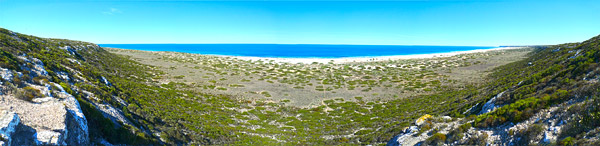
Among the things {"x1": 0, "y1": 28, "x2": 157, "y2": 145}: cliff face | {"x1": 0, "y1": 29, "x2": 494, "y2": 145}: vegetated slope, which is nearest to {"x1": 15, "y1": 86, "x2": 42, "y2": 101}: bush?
{"x1": 0, "y1": 28, "x2": 157, "y2": 145}: cliff face

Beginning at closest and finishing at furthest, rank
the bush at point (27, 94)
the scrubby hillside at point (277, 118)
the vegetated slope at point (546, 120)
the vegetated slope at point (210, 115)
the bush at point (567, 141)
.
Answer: the bush at point (567, 141)
the vegetated slope at point (546, 120)
the scrubby hillside at point (277, 118)
the bush at point (27, 94)
the vegetated slope at point (210, 115)

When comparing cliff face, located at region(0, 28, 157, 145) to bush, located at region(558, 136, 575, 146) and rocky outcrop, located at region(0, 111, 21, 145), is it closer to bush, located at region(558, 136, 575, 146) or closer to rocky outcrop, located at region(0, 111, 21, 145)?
rocky outcrop, located at region(0, 111, 21, 145)

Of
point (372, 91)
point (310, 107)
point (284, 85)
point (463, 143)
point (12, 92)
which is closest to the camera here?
point (12, 92)

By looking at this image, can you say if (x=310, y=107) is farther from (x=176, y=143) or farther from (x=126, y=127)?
(x=126, y=127)

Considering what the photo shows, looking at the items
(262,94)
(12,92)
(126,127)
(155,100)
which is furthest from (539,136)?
(262,94)

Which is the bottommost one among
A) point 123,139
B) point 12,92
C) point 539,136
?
point 123,139

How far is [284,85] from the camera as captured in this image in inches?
1989

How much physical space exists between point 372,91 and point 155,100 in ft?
113

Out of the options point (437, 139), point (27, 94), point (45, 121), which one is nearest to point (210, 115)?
point (27, 94)

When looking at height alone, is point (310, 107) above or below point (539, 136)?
below

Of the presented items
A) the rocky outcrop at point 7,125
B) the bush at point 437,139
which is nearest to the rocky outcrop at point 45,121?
the rocky outcrop at point 7,125

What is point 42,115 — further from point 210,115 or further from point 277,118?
point 277,118

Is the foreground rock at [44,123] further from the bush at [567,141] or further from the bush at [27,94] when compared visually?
the bush at [567,141]

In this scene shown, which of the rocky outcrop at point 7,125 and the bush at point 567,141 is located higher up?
the rocky outcrop at point 7,125
